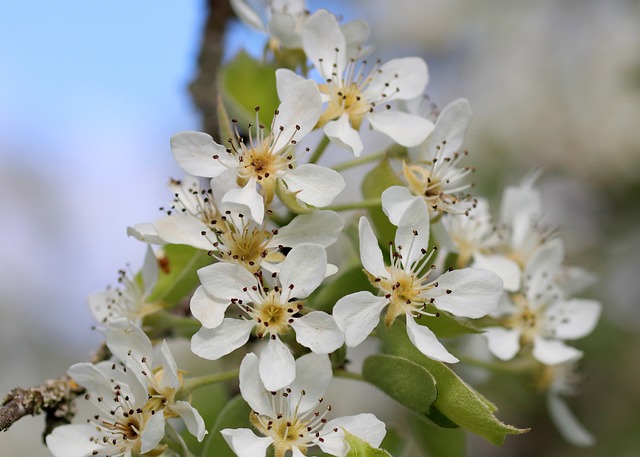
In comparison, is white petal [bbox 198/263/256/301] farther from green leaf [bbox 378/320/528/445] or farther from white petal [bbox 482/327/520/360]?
white petal [bbox 482/327/520/360]

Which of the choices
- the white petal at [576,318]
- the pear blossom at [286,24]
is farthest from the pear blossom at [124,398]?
the white petal at [576,318]

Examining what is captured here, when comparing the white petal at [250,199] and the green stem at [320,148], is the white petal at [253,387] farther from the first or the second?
the green stem at [320,148]

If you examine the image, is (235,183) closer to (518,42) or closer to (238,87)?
(238,87)

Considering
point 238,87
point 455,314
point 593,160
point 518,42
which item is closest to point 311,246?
point 455,314

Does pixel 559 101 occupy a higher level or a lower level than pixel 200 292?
higher

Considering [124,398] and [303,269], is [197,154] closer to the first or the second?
[303,269]

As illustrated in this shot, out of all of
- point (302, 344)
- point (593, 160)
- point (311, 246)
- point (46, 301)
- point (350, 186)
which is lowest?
point (46, 301)
